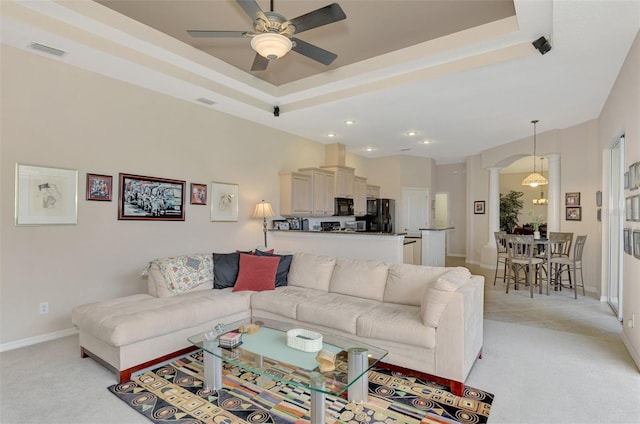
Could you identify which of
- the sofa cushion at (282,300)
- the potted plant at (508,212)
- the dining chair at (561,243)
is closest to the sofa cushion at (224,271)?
the sofa cushion at (282,300)

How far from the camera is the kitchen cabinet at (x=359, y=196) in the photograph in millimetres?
7801

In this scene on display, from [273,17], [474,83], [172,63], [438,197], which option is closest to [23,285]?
[172,63]

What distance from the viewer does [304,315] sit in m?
3.20

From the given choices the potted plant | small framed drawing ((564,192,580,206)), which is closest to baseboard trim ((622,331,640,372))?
small framed drawing ((564,192,580,206))

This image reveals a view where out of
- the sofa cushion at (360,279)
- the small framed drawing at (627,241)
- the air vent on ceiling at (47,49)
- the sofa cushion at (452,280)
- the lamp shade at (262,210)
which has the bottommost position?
the sofa cushion at (360,279)

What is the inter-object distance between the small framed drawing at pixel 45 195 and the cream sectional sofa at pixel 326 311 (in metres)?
1.20

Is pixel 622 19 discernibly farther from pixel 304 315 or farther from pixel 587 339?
pixel 304 315

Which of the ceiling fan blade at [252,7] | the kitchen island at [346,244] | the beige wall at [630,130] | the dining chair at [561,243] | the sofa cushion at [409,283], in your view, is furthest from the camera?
the dining chair at [561,243]

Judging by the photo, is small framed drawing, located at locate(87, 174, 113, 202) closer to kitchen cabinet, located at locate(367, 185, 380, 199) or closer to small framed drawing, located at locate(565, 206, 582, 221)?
kitchen cabinet, located at locate(367, 185, 380, 199)

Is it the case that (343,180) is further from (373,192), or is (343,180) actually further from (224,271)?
(224,271)

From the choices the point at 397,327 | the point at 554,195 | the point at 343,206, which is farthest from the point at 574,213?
the point at 397,327

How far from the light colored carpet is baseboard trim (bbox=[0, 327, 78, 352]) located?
105 millimetres

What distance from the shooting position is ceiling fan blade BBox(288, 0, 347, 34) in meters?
2.49

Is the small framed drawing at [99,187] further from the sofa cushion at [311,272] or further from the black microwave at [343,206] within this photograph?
the black microwave at [343,206]
